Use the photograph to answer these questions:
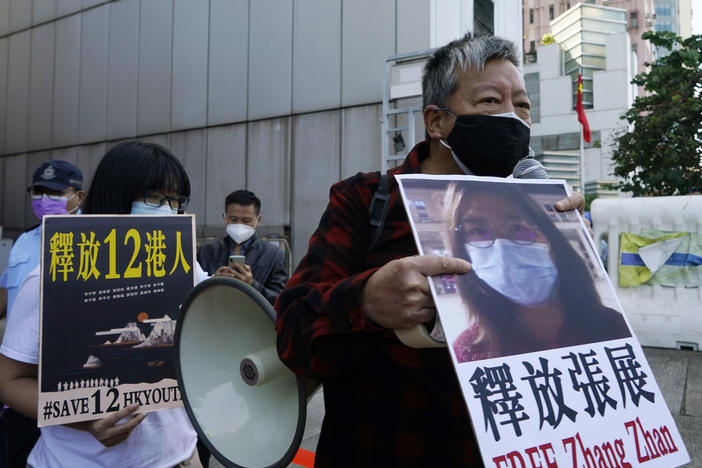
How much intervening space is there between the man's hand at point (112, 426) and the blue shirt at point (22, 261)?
1.66 m

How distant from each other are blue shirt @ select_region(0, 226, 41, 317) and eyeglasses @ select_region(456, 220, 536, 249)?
2.57 metres

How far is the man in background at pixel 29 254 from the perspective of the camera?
6.17 ft

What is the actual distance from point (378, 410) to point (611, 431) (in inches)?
19.6

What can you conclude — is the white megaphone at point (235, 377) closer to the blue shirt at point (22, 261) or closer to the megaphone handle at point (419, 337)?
the megaphone handle at point (419, 337)

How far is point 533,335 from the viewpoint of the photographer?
107 centimetres

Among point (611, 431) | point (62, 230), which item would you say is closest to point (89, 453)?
point (62, 230)

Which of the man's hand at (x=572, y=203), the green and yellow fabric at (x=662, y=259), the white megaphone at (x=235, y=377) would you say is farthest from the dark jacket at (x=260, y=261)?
the green and yellow fabric at (x=662, y=259)

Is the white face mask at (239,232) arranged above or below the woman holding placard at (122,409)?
above

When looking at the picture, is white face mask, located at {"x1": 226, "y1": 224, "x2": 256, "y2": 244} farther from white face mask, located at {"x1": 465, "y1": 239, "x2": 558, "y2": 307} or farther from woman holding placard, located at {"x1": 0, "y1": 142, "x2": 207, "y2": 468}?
white face mask, located at {"x1": 465, "y1": 239, "x2": 558, "y2": 307}

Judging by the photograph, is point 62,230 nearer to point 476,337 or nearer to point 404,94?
point 476,337

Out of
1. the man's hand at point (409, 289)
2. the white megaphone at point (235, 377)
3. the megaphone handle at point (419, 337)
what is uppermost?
the man's hand at point (409, 289)

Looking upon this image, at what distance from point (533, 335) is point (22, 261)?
279 cm

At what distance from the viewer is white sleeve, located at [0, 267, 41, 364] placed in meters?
1.58

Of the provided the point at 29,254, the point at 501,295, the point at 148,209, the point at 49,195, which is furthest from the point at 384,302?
the point at 49,195
